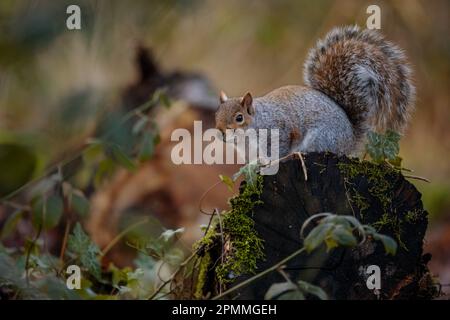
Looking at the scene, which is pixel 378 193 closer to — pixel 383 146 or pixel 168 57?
pixel 383 146

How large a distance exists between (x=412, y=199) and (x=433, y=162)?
11.1 feet

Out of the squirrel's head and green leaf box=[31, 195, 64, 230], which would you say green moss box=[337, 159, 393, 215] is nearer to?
the squirrel's head

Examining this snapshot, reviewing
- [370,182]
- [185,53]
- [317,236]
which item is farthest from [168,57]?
[317,236]

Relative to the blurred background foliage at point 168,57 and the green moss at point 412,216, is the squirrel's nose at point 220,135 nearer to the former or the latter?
the green moss at point 412,216

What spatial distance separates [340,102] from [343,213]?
26.4 inches

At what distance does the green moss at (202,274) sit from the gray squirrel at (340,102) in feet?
1.56

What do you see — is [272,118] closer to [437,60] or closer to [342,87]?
[342,87]

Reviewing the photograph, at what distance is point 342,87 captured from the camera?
245 cm

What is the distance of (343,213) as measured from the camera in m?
1.95

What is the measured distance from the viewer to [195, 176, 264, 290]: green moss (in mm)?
1879

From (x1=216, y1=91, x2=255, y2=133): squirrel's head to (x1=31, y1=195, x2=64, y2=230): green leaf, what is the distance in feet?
2.44

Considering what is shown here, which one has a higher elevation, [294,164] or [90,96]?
[90,96]
